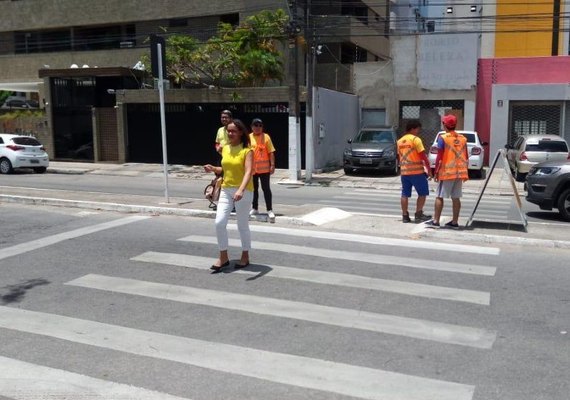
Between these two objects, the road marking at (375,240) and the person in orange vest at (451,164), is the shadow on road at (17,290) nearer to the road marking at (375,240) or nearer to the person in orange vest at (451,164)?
the road marking at (375,240)

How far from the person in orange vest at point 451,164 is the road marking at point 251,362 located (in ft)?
17.5

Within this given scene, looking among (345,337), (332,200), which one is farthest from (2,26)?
(345,337)

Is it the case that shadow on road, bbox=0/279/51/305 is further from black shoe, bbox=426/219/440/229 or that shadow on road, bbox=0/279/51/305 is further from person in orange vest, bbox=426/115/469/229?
person in orange vest, bbox=426/115/469/229

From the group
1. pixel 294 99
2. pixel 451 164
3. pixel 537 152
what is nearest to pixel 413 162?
pixel 451 164

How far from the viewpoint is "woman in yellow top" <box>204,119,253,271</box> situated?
716 centimetres

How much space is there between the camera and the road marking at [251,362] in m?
4.25

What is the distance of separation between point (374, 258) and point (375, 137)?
15.8 meters

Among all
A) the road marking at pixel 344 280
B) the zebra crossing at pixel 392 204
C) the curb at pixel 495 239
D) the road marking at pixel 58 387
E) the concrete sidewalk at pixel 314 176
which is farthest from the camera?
the concrete sidewalk at pixel 314 176

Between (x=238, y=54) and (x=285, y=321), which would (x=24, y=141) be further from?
(x=285, y=321)

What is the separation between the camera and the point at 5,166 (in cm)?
2372

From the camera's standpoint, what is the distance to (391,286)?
6703 millimetres

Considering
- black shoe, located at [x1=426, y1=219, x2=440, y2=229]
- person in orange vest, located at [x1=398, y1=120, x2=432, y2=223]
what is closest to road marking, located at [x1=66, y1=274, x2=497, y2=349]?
black shoe, located at [x1=426, y1=219, x2=440, y2=229]

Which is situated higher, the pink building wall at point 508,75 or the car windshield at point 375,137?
the pink building wall at point 508,75

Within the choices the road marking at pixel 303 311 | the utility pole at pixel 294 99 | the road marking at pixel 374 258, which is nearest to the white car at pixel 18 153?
the utility pole at pixel 294 99
